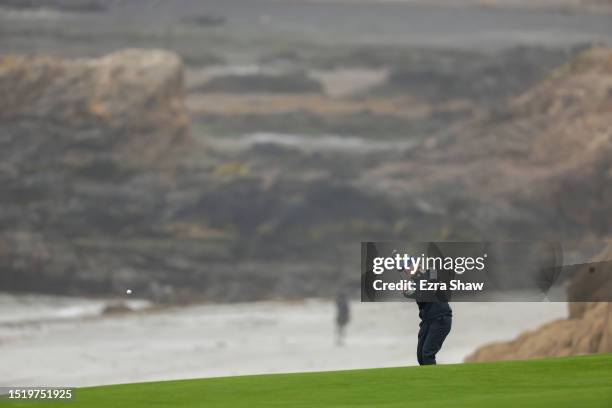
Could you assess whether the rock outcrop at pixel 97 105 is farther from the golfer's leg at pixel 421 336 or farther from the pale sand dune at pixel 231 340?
the golfer's leg at pixel 421 336

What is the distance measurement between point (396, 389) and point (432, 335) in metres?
1.75

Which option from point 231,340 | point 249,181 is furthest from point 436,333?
point 249,181

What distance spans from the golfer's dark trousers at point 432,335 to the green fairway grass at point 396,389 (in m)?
0.38

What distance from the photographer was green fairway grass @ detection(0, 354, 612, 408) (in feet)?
30.5

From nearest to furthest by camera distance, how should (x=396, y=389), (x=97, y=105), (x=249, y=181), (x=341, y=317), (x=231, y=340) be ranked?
(x=396, y=389)
(x=341, y=317)
(x=231, y=340)
(x=249, y=181)
(x=97, y=105)

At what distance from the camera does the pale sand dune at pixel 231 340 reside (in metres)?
35.2

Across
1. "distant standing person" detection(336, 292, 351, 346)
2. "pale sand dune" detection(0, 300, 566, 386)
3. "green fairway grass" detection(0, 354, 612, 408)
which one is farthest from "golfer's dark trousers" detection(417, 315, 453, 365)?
"distant standing person" detection(336, 292, 351, 346)

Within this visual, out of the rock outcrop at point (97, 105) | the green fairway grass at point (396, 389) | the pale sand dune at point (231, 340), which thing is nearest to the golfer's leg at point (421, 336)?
the green fairway grass at point (396, 389)

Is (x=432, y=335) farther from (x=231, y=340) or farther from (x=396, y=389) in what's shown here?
(x=231, y=340)

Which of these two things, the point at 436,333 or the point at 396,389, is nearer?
the point at 396,389

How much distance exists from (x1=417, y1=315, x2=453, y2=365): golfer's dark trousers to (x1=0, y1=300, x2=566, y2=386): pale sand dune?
19074 mm

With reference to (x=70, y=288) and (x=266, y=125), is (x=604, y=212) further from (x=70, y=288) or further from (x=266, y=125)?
(x=70, y=288)

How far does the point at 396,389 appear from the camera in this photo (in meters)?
10.4

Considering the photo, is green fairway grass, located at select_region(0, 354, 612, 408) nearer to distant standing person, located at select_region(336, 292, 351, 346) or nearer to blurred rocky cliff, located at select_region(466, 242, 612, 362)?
blurred rocky cliff, located at select_region(466, 242, 612, 362)
